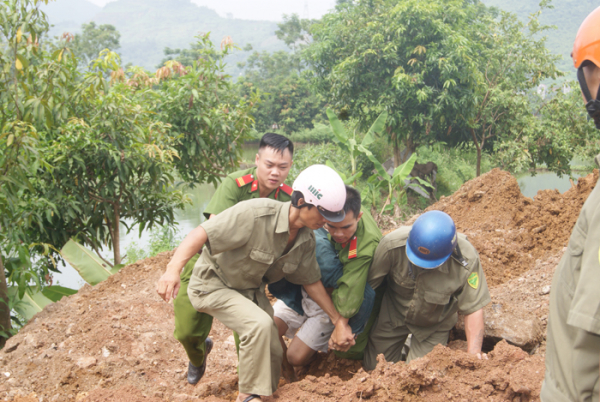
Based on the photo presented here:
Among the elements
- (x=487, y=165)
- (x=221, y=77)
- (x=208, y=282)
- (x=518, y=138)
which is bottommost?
(x=487, y=165)

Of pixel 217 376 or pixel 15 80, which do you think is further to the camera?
pixel 15 80

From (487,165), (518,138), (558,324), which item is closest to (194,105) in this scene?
(558,324)

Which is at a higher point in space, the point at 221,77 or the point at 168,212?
the point at 221,77

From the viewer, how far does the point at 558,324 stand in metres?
1.36

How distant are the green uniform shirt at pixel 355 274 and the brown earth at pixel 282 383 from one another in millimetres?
438

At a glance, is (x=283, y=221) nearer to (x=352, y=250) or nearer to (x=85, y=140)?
(x=352, y=250)

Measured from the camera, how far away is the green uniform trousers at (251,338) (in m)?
2.61

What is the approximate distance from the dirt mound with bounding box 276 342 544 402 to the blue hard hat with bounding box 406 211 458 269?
0.57 m

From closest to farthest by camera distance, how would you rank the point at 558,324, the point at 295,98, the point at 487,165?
the point at 558,324 < the point at 487,165 < the point at 295,98

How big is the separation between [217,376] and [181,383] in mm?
298

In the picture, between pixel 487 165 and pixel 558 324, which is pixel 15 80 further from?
pixel 487 165

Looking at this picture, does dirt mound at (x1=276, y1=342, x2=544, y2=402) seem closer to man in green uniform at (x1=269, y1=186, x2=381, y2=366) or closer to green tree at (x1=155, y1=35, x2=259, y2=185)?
man in green uniform at (x1=269, y1=186, x2=381, y2=366)

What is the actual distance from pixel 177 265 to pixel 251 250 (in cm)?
46

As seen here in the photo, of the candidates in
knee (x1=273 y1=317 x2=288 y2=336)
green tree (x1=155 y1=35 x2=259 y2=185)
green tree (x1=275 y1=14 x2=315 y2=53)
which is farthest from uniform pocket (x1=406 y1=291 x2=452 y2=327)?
green tree (x1=275 y1=14 x2=315 y2=53)
